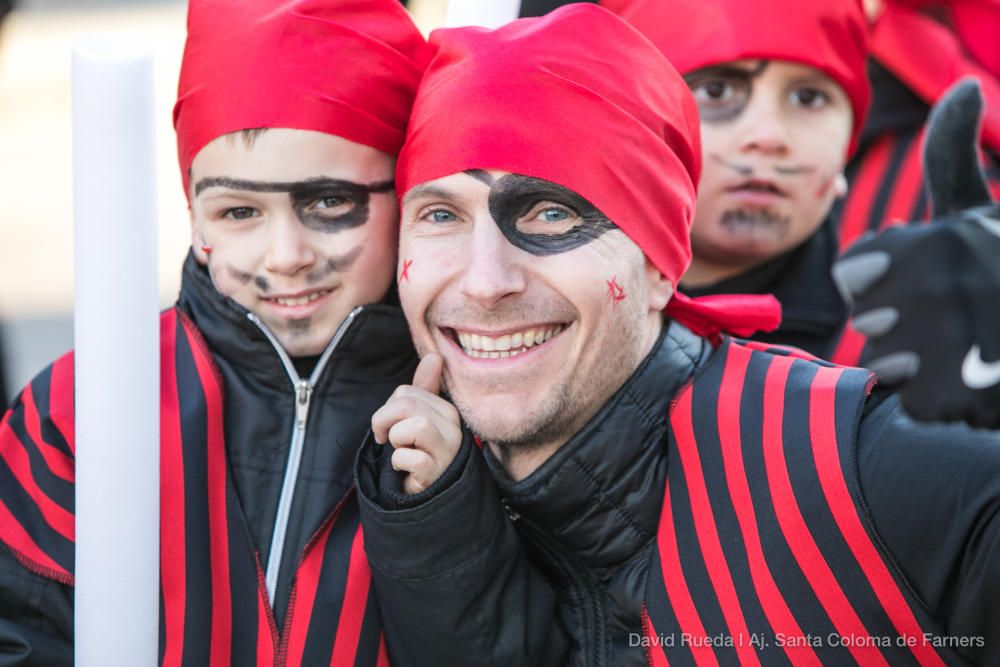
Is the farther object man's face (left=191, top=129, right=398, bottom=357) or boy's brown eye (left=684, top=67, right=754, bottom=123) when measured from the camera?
boy's brown eye (left=684, top=67, right=754, bottom=123)

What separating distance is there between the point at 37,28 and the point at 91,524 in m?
10.6

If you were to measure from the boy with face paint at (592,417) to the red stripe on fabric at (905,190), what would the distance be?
1.31 metres

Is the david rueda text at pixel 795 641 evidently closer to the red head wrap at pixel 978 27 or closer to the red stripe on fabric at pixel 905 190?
the red stripe on fabric at pixel 905 190

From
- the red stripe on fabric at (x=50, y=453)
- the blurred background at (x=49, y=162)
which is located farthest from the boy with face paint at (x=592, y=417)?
the blurred background at (x=49, y=162)

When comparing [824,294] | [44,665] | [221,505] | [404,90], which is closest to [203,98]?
[404,90]

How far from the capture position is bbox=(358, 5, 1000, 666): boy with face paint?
2299 mm

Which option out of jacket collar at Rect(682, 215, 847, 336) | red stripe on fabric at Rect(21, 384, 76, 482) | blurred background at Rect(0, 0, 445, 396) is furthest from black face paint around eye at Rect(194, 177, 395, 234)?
blurred background at Rect(0, 0, 445, 396)

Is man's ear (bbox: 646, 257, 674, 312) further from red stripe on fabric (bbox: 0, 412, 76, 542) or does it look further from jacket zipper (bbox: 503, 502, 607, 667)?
red stripe on fabric (bbox: 0, 412, 76, 542)

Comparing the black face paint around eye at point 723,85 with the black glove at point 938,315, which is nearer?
the black glove at point 938,315

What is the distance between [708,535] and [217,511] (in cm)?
88

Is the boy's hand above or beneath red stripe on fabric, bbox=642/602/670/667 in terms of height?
above

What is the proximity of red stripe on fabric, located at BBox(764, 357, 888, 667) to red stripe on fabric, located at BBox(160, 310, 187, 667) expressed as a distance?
3.41 feet

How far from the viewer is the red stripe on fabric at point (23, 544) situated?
2369 mm

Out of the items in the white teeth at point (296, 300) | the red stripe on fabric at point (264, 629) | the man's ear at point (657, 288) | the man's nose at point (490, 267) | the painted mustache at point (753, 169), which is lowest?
Result: the red stripe on fabric at point (264, 629)
